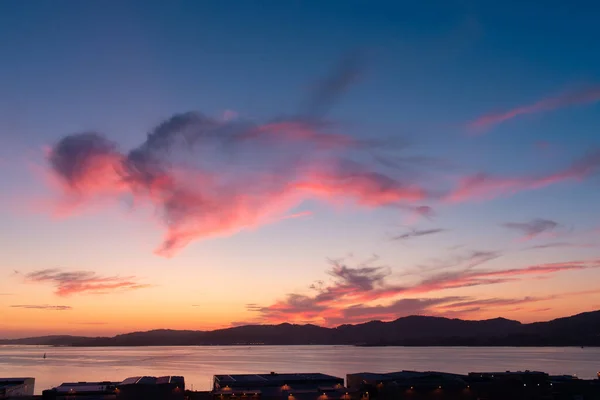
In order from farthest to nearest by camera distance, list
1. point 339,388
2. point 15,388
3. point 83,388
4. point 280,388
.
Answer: point 15,388, point 83,388, point 280,388, point 339,388

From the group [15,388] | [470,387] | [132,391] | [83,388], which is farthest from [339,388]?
[15,388]

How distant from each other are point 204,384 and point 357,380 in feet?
215

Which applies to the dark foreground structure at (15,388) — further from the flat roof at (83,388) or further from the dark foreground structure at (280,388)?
the dark foreground structure at (280,388)

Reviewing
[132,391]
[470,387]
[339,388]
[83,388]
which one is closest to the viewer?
[132,391]

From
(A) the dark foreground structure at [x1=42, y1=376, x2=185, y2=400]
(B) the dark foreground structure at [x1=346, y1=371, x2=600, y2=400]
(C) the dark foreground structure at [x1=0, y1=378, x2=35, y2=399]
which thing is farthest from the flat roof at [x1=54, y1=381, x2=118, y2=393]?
(B) the dark foreground structure at [x1=346, y1=371, x2=600, y2=400]

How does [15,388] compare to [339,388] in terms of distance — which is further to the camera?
[15,388]

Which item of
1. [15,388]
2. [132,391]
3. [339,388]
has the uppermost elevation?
[132,391]

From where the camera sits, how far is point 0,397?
4728 cm

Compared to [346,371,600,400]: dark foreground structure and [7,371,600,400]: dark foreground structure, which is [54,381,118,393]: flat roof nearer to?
[7,371,600,400]: dark foreground structure

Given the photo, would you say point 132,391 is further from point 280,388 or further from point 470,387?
point 470,387

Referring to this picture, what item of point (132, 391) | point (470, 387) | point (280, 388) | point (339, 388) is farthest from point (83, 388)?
point (470, 387)

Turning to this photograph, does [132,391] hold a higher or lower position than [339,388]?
higher

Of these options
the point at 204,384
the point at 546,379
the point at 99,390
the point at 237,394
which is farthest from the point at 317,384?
the point at 204,384

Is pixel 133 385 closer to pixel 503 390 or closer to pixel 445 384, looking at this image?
pixel 445 384
